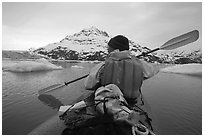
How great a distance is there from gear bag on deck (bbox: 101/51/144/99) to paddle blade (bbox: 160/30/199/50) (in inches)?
55.3

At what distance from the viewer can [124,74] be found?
194 cm

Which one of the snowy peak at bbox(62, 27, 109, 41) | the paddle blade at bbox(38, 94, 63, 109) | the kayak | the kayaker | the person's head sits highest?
the snowy peak at bbox(62, 27, 109, 41)

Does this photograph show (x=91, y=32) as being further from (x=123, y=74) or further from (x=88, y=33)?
(x=123, y=74)

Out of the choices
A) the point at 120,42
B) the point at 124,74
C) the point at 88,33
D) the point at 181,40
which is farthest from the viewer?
the point at 88,33

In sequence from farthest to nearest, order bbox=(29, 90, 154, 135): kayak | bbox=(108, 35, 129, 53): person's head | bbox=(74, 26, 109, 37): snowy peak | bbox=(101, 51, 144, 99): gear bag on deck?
bbox=(74, 26, 109, 37): snowy peak < bbox=(108, 35, 129, 53): person's head < bbox=(101, 51, 144, 99): gear bag on deck < bbox=(29, 90, 154, 135): kayak

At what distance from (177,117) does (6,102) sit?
3174 mm

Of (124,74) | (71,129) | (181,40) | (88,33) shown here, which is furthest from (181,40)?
(88,33)

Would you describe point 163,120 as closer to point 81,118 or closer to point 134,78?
point 134,78

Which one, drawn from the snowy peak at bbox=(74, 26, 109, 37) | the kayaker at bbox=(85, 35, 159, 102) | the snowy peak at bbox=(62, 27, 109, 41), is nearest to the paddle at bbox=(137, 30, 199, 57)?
the kayaker at bbox=(85, 35, 159, 102)

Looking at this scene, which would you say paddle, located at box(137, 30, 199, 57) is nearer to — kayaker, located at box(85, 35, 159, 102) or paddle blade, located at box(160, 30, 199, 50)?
paddle blade, located at box(160, 30, 199, 50)

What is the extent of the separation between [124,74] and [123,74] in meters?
0.01

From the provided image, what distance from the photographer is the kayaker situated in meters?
1.93

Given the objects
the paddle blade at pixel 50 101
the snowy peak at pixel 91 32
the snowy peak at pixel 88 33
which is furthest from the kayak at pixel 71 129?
the snowy peak at pixel 91 32

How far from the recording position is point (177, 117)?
264 centimetres
